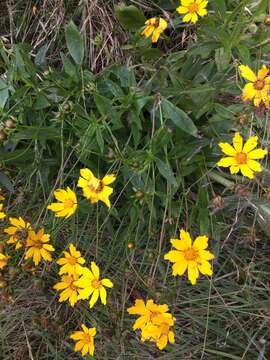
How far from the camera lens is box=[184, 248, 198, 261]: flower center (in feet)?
4.33

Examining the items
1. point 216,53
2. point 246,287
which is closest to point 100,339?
point 246,287

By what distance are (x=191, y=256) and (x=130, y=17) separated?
2.54 feet

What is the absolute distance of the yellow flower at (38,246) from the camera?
1.40 metres

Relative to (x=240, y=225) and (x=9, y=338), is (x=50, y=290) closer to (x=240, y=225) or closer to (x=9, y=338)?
(x=9, y=338)

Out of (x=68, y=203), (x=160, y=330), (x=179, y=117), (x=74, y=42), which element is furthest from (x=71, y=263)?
(x=74, y=42)

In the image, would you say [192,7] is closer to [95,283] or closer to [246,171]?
[246,171]

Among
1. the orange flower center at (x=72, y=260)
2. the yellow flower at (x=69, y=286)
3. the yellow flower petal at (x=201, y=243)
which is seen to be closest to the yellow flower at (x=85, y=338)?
the yellow flower at (x=69, y=286)

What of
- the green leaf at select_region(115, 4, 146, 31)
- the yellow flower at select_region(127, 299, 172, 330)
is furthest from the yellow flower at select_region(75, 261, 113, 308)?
the green leaf at select_region(115, 4, 146, 31)

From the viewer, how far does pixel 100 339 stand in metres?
1.67

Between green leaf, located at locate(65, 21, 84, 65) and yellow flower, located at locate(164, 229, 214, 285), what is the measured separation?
0.65m

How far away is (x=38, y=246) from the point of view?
1.42m

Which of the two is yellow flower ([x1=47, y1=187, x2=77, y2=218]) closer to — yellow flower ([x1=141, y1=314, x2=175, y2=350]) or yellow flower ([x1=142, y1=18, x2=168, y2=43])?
yellow flower ([x1=141, y1=314, x2=175, y2=350])

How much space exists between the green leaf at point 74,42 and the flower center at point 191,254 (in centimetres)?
68

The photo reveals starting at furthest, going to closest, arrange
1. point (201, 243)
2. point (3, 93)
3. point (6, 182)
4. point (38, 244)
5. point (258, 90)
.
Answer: point (6, 182)
point (3, 93)
point (38, 244)
point (201, 243)
point (258, 90)
